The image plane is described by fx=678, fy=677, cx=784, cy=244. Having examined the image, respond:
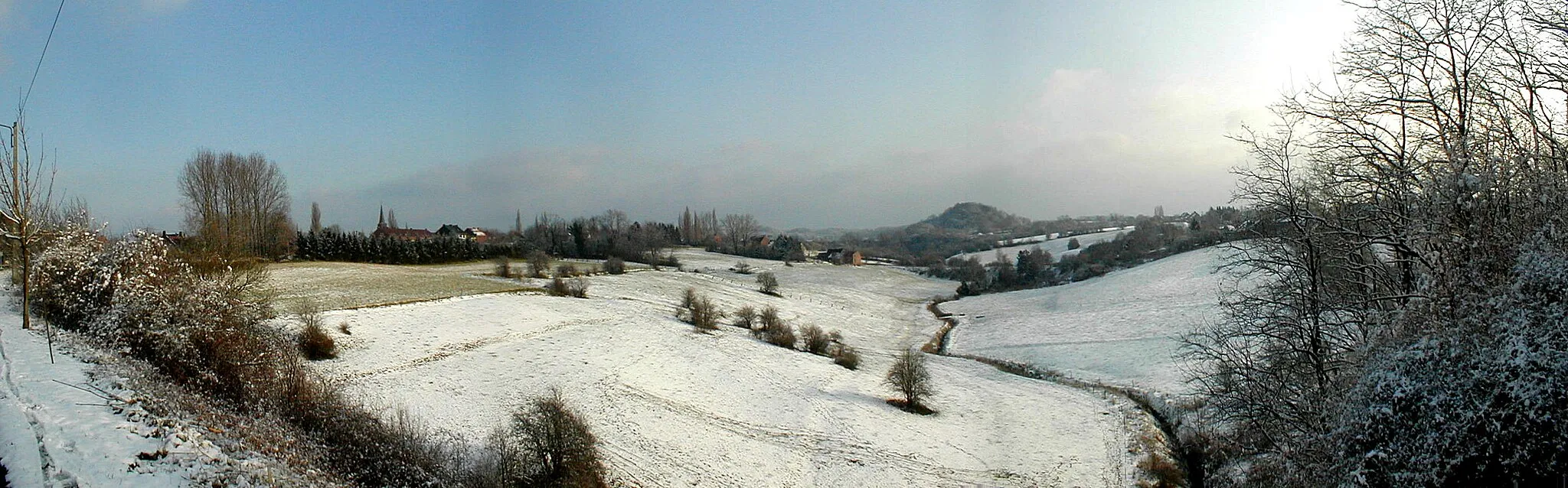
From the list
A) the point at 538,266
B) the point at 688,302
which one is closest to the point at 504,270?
the point at 538,266

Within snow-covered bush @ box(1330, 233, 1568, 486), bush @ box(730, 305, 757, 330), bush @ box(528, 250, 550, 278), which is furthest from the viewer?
bush @ box(528, 250, 550, 278)

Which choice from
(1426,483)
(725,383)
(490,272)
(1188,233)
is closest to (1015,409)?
(725,383)

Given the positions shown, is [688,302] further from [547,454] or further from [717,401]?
[547,454]

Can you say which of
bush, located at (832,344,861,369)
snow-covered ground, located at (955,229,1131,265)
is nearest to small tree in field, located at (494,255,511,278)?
bush, located at (832,344,861,369)

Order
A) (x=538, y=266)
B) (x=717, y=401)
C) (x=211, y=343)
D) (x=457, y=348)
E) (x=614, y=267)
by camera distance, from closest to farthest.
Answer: (x=211, y=343) → (x=717, y=401) → (x=457, y=348) → (x=538, y=266) → (x=614, y=267)

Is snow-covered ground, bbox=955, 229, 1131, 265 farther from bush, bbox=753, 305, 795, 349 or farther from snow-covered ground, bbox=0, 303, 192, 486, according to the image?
snow-covered ground, bbox=0, 303, 192, 486

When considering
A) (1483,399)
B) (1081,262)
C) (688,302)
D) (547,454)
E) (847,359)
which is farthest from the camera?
(1081,262)
